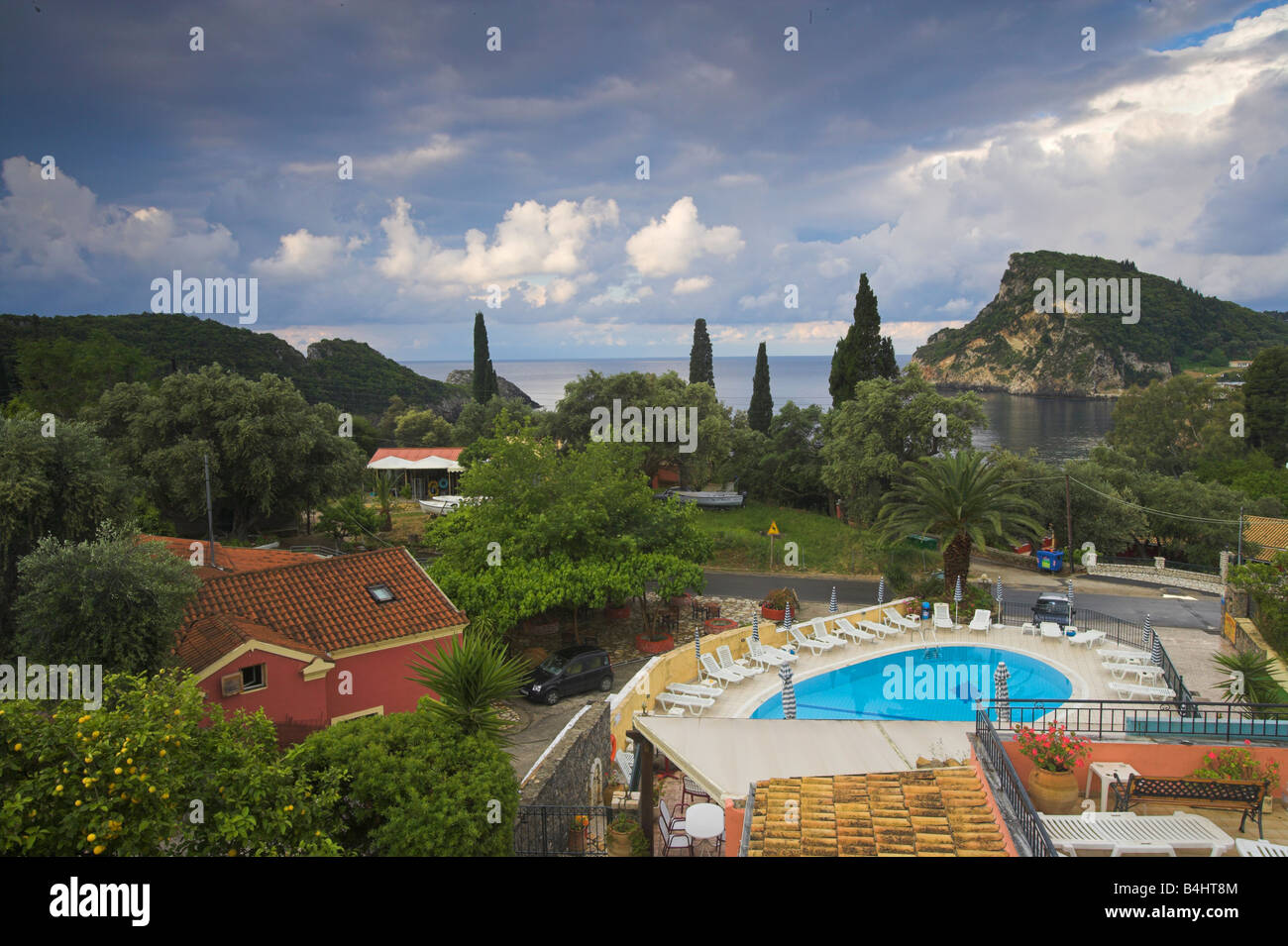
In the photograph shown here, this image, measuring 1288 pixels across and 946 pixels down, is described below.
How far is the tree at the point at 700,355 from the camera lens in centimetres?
6600

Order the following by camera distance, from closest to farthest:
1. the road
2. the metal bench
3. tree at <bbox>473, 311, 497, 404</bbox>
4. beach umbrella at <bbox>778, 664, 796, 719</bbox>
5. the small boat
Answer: the metal bench → beach umbrella at <bbox>778, 664, 796, 719</bbox> → the road → the small boat → tree at <bbox>473, 311, 497, 404</bbox>

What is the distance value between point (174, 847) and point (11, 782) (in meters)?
1.44

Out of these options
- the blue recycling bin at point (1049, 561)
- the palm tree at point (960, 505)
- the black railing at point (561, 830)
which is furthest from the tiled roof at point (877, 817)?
the blue recycling bin at point (1049, 561)

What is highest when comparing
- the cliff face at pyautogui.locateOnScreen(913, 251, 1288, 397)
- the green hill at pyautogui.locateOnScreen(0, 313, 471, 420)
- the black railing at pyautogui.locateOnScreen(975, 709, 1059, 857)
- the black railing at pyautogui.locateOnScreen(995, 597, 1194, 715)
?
the cliff face at pyautogui.locateOnScreen(913, 251, 1288, 397)

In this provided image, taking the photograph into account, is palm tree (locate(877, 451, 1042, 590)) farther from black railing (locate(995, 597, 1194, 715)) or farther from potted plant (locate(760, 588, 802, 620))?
potted plant (locate(760, 588, 802, 620))

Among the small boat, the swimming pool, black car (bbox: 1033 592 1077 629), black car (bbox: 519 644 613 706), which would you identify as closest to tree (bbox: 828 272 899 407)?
the small boat

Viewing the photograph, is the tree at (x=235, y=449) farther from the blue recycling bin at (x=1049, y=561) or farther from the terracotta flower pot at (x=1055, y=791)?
the blue recycling bin at (x=1049, y=561)

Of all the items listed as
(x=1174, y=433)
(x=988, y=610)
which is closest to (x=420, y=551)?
(x=988, y=610)

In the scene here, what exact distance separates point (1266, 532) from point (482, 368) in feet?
183

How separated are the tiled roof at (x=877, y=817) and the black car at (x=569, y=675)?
10971 millimetres

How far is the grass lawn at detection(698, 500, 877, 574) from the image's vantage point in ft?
116

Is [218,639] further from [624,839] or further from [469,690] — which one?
[624,839]

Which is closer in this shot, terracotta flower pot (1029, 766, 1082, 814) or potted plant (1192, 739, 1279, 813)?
terracotta flower pot (1029, 766, 1082, 814)

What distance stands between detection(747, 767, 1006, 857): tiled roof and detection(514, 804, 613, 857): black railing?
10.6 feet
